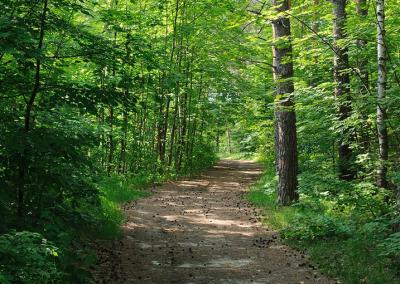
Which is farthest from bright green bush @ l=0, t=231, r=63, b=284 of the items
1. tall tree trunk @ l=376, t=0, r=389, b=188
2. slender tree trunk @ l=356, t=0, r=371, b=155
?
slender tree trunk @ l=356, t=0, r=371, b=155

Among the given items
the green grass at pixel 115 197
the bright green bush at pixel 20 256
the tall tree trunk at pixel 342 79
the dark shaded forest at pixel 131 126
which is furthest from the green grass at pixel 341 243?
the bright green bush at pixel 20 256

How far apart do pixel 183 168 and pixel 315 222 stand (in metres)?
13.8

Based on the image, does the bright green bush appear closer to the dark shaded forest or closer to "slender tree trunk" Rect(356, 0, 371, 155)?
the dark shaded forest

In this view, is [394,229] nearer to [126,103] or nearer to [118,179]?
[126,103]

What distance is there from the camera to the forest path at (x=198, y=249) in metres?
6.32

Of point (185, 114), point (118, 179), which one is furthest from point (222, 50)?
point (118, 179)

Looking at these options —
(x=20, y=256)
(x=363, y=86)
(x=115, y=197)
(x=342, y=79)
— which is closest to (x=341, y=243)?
(x=363, y=86)

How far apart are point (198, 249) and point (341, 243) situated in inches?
107

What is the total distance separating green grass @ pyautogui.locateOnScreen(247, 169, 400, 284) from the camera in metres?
5.92

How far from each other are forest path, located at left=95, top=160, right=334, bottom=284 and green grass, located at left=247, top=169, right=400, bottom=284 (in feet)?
0.96

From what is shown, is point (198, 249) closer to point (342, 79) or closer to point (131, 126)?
point (131, 126)

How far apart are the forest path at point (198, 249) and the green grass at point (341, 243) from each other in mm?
293

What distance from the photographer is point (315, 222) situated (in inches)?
316

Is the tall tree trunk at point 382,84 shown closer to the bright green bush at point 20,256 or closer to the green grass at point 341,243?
the green grass at point 341,243
